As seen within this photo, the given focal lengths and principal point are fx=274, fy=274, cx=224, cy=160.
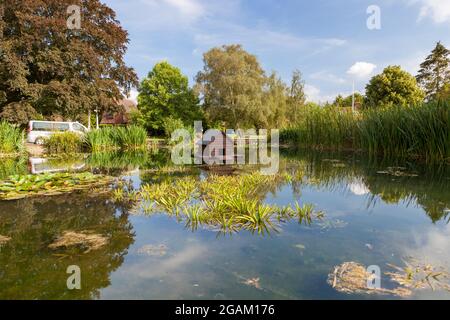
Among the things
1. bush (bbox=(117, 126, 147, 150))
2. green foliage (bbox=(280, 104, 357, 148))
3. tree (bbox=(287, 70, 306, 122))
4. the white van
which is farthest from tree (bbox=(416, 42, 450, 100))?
the white van

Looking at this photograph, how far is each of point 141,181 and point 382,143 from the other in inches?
291

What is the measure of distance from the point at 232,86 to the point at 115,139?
14206mm

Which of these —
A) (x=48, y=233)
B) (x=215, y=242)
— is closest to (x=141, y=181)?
(x=48, y=233)

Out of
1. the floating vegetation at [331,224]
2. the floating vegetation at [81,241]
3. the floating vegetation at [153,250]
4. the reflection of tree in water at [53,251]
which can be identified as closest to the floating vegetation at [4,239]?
the reflection of tree in water at [53,251]

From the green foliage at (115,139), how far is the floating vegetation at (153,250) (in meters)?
12.9

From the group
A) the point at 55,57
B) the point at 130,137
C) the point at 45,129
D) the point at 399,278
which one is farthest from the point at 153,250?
the point at 55,57

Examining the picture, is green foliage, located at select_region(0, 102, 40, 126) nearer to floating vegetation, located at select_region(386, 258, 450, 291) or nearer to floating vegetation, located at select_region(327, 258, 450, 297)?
floating vegetation, located at select_region(327, 258, 450, 297)

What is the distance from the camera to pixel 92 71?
17500 mm

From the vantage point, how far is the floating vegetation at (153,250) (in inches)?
84.0

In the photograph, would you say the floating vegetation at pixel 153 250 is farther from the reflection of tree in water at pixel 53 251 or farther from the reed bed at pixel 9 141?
the reed bed at pixel 9 141

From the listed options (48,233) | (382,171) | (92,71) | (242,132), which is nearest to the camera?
(48,233)

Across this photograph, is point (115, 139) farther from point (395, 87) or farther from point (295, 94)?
point (395, 87)
